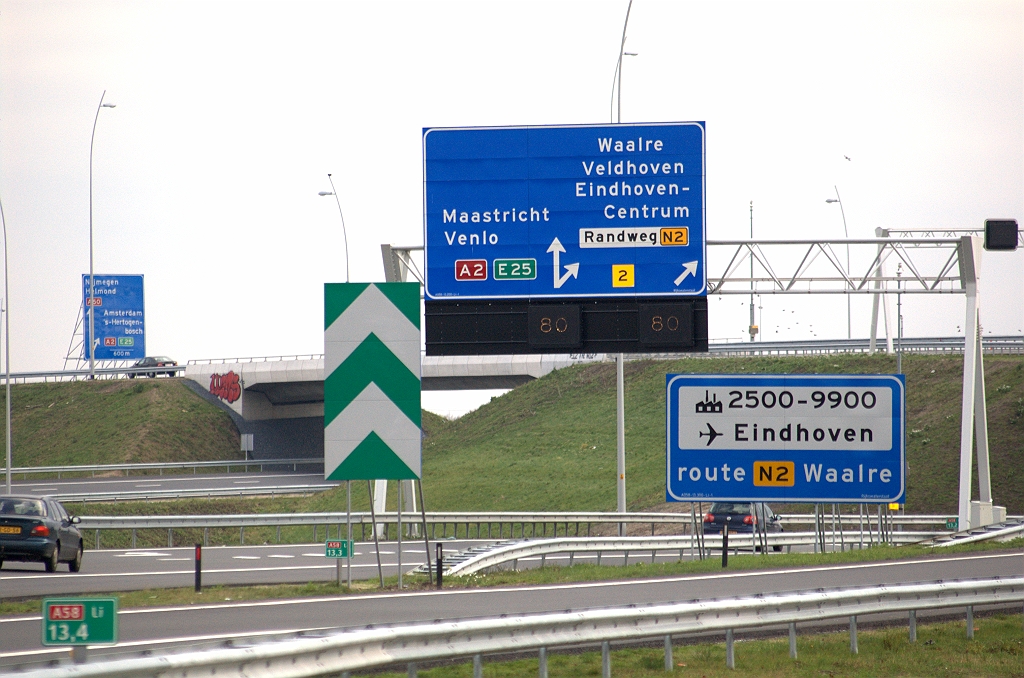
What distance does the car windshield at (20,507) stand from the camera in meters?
22.9

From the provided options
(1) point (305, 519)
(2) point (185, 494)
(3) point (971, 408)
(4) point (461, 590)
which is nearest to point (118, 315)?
(2) point (185, 494)

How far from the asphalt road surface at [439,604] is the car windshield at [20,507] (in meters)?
7.69

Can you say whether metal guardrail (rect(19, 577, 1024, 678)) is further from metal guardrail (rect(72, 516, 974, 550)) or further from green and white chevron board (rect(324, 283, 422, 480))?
metal guardrail (rect(72, 516, 974, 550))

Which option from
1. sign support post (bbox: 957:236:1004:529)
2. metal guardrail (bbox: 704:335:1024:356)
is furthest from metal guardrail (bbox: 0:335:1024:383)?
sign support post (bbox: 957:236:1004:529)

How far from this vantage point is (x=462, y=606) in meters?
15.9

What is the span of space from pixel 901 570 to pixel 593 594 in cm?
577

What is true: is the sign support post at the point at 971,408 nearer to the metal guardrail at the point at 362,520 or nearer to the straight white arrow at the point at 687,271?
the metal guardrail at the point at 362,520

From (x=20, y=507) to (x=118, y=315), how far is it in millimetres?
55682

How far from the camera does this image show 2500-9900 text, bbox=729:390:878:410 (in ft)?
75.0

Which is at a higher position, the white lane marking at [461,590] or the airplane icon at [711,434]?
the airplane icon at [711,434]

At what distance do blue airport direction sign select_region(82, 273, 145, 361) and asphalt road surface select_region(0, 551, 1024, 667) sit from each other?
62.2m

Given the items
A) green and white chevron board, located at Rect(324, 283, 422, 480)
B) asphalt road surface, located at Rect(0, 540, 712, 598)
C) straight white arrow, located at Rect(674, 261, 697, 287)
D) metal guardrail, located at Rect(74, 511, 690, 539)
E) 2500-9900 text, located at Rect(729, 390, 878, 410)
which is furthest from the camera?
metal guardrail, located at Rect(74, 511, 690, 539)

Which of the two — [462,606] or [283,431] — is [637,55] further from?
[283,431]

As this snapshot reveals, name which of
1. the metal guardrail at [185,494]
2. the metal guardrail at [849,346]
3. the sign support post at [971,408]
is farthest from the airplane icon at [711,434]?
the metal guardrail at [849,346]
